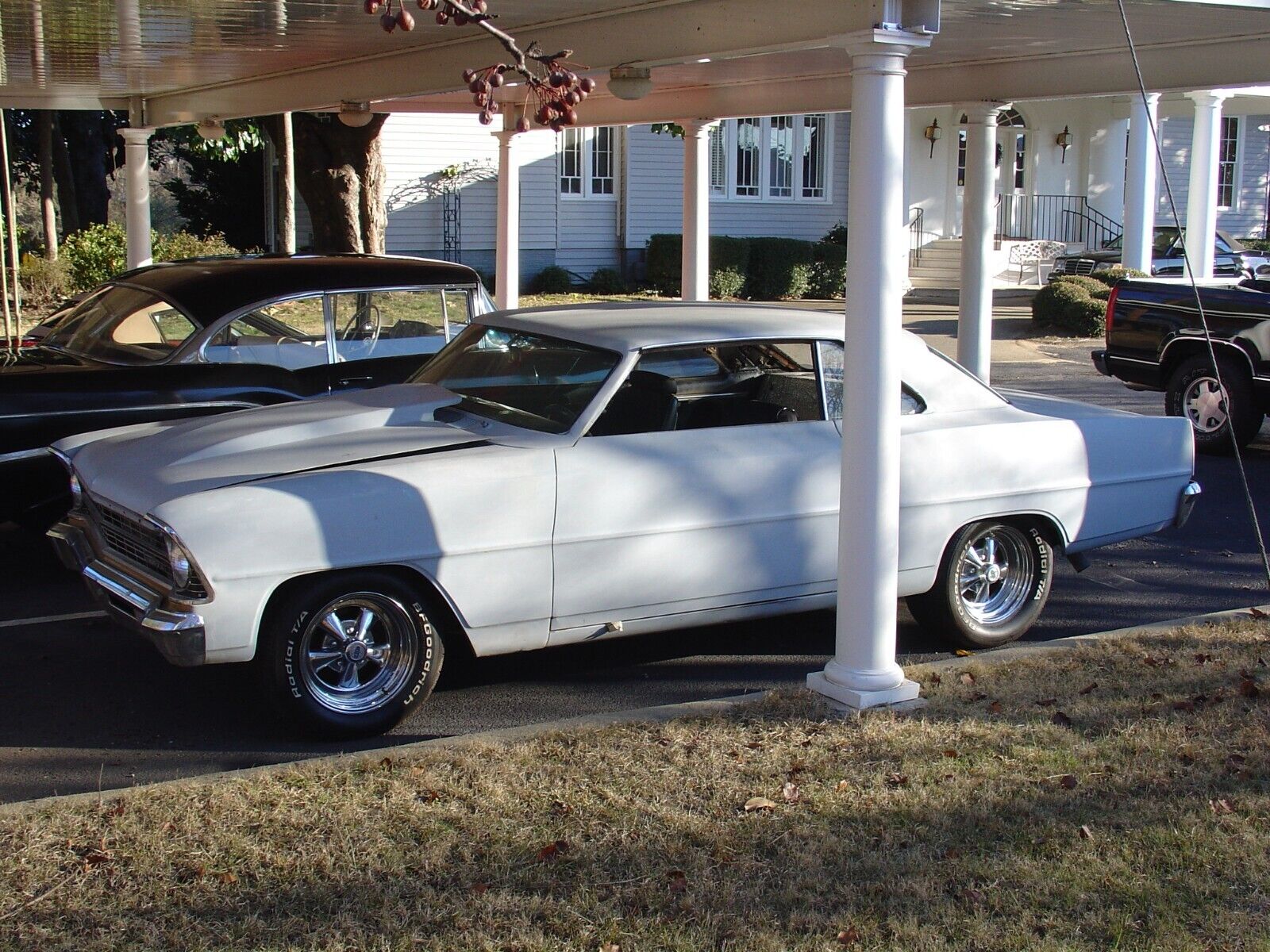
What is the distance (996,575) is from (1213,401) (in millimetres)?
6294

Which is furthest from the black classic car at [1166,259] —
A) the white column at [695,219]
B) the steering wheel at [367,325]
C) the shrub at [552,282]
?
the steering wheel at [367,325]

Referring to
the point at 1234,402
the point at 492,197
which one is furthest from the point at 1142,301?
the point at 492,197

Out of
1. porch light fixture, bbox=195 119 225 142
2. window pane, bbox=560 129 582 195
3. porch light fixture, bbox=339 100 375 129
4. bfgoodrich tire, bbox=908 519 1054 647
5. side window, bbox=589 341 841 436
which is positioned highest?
window pane, bbox=560 129 582 195

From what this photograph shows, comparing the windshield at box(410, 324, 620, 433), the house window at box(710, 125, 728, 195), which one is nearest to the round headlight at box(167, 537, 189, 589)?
the windshield at box(410, 324, 620, 433)

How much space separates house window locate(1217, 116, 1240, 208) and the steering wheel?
31228mm

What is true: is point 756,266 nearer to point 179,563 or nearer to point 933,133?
point 933,133

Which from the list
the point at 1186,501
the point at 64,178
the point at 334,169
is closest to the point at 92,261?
the point at 334,169

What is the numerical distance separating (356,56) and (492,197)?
1602 centimetres

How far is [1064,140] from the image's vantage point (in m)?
30.8

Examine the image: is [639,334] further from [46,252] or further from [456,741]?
[46,252]

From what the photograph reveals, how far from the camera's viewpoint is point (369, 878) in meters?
4.06

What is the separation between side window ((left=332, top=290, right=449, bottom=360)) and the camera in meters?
8.66

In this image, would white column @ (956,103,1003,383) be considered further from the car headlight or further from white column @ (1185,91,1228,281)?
white column @ (1185,91,1228,281)

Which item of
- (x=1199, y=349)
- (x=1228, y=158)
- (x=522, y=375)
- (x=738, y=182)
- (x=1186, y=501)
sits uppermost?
(x=1228, y=158)
